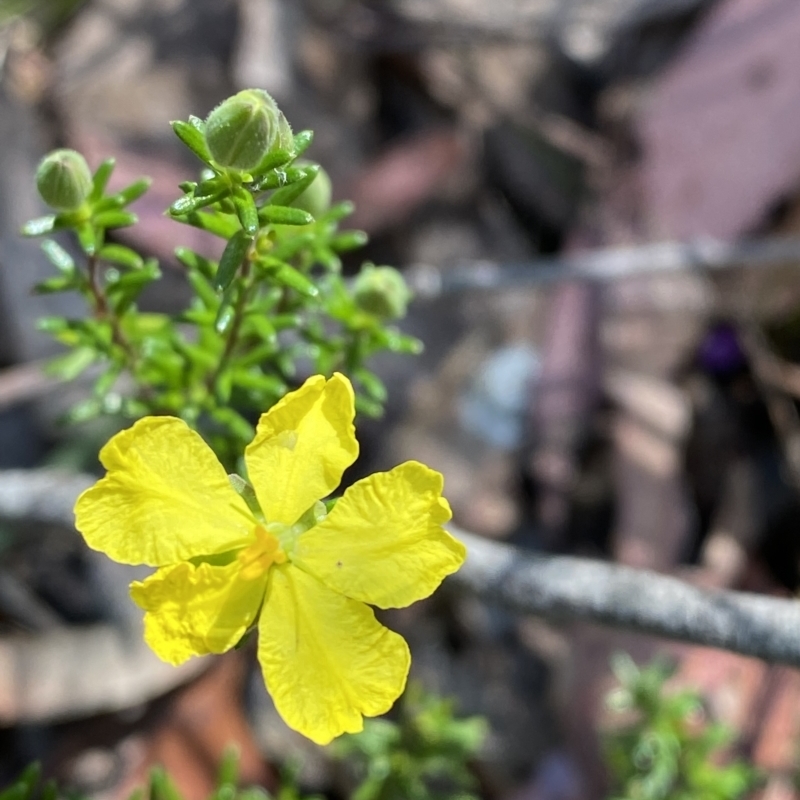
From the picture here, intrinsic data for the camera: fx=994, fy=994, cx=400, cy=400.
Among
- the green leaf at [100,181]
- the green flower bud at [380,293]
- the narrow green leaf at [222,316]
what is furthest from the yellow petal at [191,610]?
the green leaf at [100,181]

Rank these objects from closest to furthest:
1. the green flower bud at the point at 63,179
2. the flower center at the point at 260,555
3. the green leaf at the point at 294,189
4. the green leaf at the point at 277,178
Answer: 1. the flower center at the point at 260,555
2. the green leaf at the point at 277,178
3. the green leaf at the point at 294,189
4. the green flower bud at the point at 63,179

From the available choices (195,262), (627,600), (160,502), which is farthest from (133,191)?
(627,600)

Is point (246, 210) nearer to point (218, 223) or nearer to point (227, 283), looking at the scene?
point (227, 283)

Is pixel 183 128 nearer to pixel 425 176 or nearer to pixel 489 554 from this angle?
pixel 489 554

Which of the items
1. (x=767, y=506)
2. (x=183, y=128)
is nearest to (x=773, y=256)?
(x=767, y=506)

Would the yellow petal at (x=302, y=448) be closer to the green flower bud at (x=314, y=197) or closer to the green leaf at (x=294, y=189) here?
the green leaf at (x=294, y=189)

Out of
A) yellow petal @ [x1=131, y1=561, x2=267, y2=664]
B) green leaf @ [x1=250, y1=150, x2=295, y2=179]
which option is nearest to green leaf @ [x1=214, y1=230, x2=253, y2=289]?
green leaf @ [x1=250, y1=150, x2=295, y2=179]

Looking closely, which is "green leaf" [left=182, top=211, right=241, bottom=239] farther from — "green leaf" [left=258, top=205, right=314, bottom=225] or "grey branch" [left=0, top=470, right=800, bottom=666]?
"grey branch" [left=0, top=470, right=800, bottom=666]
